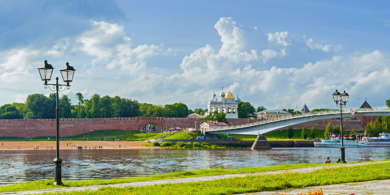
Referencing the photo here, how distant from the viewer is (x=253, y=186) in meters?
10.4

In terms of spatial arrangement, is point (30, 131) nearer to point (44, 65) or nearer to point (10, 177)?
point (10, 177)

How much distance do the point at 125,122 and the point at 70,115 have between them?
15.8 meters

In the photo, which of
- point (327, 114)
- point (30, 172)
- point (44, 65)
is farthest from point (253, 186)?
point (327, 114)

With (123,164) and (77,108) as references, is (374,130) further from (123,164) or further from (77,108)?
(77,108)

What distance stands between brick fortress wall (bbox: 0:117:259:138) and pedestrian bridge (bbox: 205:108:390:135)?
73.6ft

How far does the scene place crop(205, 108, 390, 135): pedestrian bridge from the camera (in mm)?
44200

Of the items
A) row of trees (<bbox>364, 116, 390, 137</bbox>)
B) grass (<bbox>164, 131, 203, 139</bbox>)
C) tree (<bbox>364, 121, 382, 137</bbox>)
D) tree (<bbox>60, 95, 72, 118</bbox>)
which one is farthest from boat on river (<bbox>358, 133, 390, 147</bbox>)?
tree (<bbox>60, 95, 72, 118</bbox>)

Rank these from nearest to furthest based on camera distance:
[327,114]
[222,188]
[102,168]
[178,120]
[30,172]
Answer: [222,188]
[30,172]
[102,168]
[327,114]
[178,120]

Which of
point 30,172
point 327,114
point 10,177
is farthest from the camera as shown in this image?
point 327,114

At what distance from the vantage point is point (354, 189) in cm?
977

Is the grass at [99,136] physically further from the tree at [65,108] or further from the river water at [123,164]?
the river water at [123,164]

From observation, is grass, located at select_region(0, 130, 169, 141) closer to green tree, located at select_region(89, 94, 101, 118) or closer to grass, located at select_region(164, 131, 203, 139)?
green tree, located at select_region(89, 94, 101, 118)

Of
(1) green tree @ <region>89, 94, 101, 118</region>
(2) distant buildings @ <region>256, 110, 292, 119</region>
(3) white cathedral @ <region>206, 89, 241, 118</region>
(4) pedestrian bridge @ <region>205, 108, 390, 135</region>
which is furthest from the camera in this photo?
(2) distant buildings @ <region>256, 110, 292, 119</region>

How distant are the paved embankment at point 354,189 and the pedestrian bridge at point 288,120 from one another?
3622 cm
